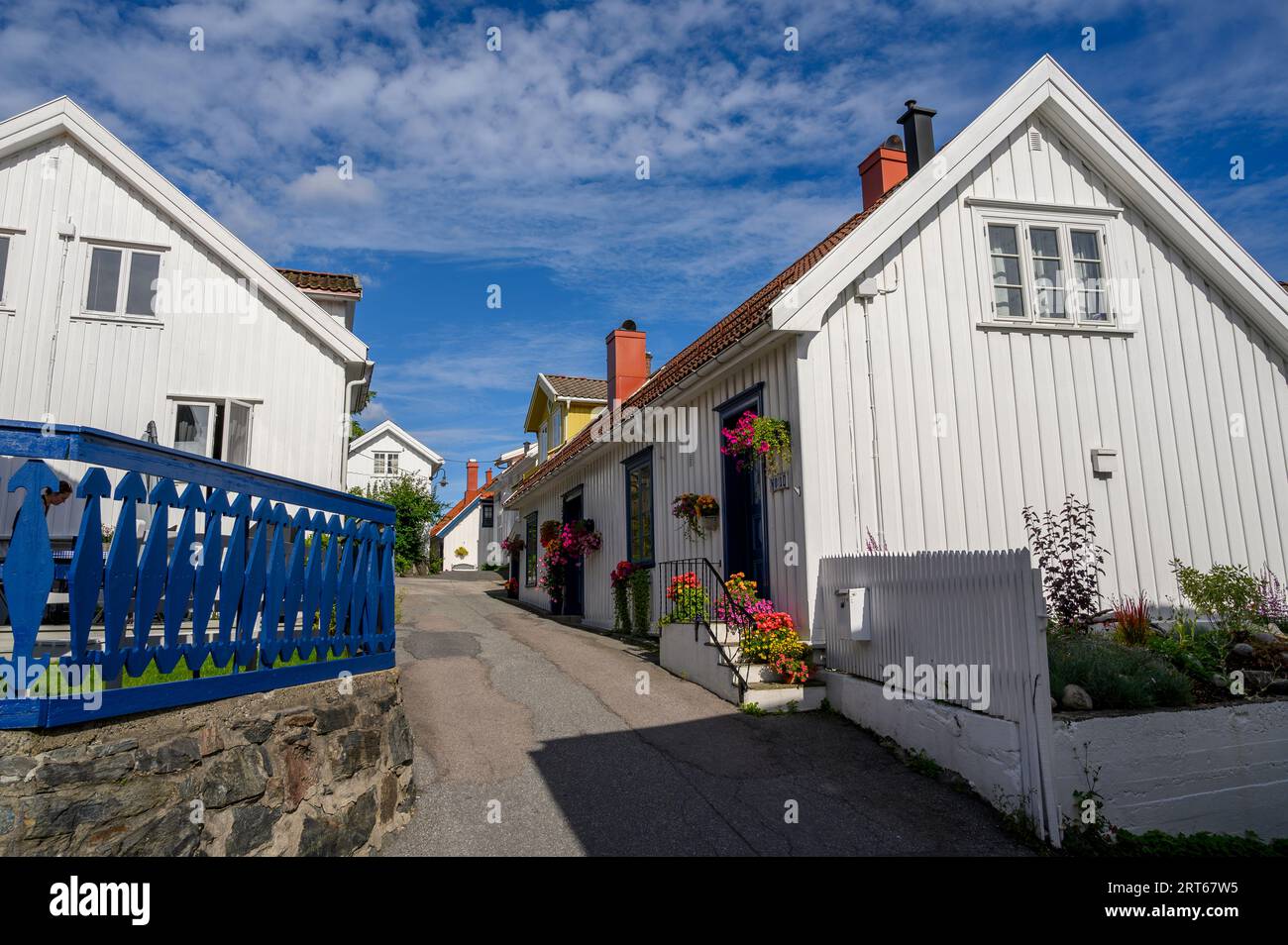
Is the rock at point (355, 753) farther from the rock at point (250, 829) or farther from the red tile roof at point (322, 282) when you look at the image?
the red tile roof at point (322, 282)

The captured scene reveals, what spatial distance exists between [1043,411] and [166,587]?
9138 mm

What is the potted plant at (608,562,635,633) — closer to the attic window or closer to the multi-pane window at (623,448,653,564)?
the multi-pane window at (623,448,653,564)

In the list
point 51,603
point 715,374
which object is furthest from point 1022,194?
point 51,603

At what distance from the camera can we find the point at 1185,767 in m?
5.83

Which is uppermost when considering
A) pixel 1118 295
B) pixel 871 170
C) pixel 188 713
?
pixel 871 170

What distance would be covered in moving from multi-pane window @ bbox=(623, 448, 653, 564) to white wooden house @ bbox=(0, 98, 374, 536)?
4.71m

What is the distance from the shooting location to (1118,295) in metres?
10.2

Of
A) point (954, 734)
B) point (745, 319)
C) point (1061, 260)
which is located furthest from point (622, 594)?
point (1061, 260)

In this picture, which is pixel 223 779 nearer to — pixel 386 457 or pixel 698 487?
pixel 698 487

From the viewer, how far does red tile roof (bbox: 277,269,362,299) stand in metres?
14.7

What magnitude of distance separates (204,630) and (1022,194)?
10136mm

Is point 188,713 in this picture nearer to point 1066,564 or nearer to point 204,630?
point 204,630

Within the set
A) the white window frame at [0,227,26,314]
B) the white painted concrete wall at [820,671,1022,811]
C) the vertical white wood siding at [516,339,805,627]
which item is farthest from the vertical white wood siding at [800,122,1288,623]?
the white window frame at [0,227,26,314]
